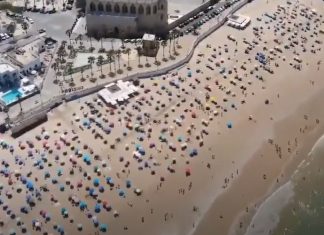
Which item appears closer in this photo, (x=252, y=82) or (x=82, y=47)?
(x=252, y=82)

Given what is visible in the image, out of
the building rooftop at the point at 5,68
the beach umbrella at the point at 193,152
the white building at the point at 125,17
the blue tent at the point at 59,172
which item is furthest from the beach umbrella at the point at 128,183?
the white building at the point at 125,17

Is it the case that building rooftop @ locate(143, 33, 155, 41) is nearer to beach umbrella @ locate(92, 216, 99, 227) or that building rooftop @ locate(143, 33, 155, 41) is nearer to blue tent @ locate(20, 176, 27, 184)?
blue tent @ locate(20, 176, 27, 184)

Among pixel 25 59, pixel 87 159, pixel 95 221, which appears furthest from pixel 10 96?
pixel 95 221

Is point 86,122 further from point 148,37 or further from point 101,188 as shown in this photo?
point 148,37

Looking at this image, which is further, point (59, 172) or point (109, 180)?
point (59, 172)

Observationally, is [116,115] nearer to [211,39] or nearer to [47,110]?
[47,110]

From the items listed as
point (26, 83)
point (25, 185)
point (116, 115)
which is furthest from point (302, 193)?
point (26, 83)
